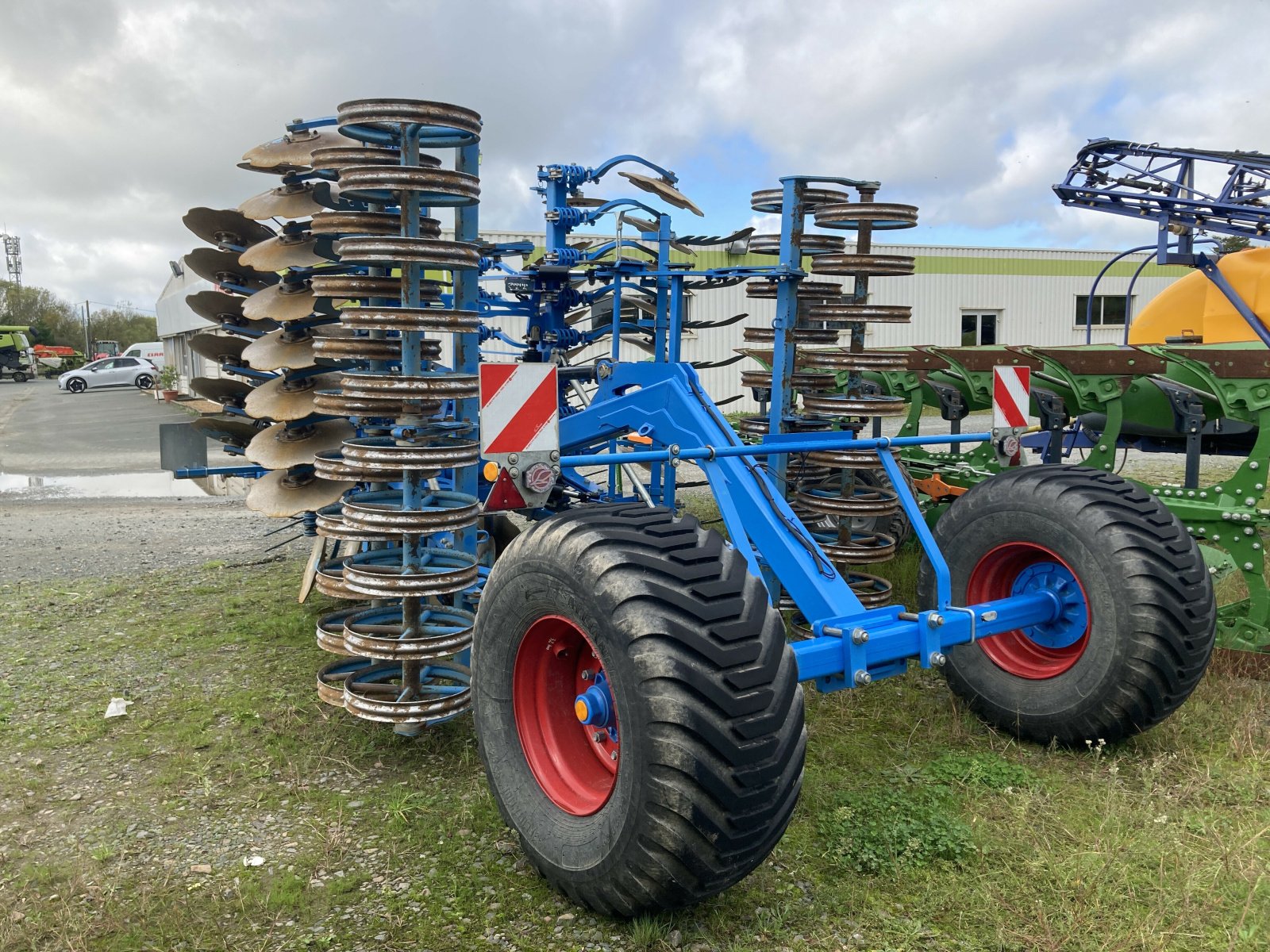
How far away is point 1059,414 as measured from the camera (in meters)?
6.41

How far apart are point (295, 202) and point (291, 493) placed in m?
1.64

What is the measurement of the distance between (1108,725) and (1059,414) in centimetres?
287

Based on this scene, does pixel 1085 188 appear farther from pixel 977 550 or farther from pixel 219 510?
pixel 219 510

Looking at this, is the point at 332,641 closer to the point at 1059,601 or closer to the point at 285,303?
the point at 285,303

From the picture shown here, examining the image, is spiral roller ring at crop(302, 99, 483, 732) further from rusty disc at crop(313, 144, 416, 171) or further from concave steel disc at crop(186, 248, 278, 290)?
concave steel disc at crop(186, 248, 278, 290)

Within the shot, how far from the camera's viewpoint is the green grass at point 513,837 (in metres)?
3.05

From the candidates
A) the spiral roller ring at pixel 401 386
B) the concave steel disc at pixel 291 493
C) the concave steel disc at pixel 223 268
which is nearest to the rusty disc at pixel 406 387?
the spiral roller ring at pixel 401 386

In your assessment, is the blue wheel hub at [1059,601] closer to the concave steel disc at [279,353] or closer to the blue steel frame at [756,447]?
the blue steel frame at [756,447]

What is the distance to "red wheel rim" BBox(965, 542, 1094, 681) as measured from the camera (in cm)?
436

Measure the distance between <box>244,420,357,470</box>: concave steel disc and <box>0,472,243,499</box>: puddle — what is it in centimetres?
791

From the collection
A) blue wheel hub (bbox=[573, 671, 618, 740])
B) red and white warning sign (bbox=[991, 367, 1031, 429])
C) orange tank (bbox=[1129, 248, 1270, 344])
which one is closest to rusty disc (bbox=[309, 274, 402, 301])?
blue wheel hub (bbox=[573, 671, 618, 740])

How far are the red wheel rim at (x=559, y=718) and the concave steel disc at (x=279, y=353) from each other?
2.73m

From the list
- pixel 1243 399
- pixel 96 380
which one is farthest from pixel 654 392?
pixel 96 380

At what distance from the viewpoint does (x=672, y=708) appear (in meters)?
2.69
